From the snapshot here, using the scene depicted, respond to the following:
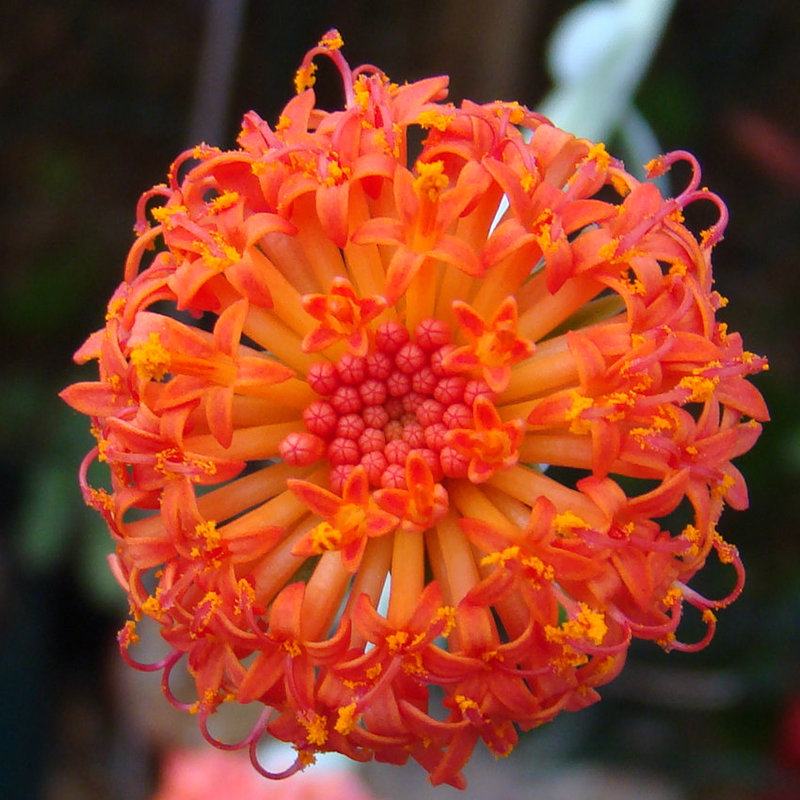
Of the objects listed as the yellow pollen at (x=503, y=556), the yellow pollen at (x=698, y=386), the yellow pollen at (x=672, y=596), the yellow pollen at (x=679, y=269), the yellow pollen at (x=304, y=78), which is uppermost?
the yellow pollen at (x=679, y=269)

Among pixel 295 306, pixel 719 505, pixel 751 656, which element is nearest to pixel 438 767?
pixel 719 505

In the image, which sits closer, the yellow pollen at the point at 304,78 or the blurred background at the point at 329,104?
the yellow pollen at the point at 304,78

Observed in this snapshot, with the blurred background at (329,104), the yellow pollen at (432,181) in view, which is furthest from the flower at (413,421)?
the blurred background at (329,104)

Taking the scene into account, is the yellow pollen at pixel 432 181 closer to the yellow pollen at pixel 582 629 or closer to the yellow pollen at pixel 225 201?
the yellow pollen at pixel 225 201

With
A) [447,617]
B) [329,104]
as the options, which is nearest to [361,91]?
[447,617]

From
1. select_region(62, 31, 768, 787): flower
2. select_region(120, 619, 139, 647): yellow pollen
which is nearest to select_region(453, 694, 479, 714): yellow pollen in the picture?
select_region(62, 31, 768, 787): flower

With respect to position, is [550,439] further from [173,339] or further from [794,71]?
[794,71]

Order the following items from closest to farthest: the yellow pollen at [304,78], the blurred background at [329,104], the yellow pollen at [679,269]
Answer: the yellow pollen at [679,269]
the yellow pollen at [304,78]
the blurred background at [329,104]

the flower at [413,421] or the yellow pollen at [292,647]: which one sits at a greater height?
the flower at [413,421]

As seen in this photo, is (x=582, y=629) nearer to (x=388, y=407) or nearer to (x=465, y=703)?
(x=465, y=703)
